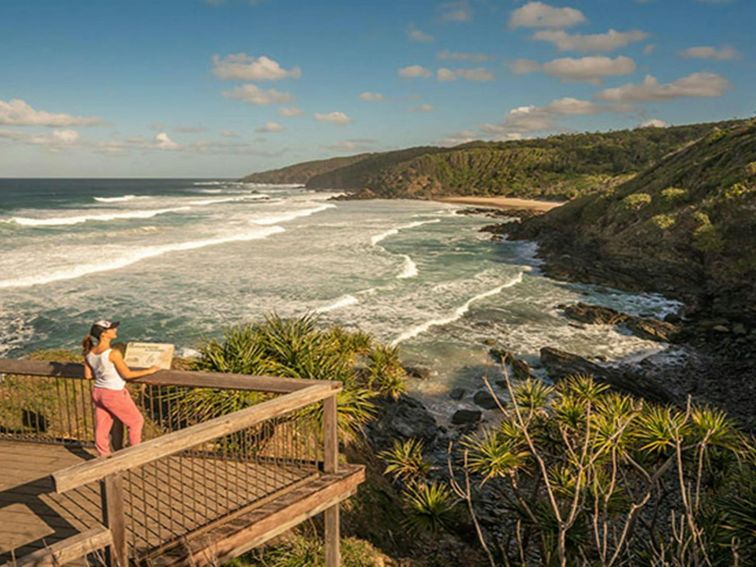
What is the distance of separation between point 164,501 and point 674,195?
40047 mm

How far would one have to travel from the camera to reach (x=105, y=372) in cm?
646

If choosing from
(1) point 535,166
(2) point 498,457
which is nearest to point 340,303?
(2) point 498,457

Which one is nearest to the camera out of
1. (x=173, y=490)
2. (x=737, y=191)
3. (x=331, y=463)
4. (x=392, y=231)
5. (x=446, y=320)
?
(x=173, y=490)

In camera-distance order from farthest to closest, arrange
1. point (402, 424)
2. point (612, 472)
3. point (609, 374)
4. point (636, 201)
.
→ point (636, 201), point (609, 374), point (402, 424), point (612, 472)

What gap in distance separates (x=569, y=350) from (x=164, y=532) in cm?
1745

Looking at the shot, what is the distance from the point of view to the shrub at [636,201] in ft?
130

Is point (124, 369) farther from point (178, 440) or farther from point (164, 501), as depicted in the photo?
point (178, 440)

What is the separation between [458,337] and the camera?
21672 millimetres

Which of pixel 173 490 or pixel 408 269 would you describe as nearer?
pixel 173 490

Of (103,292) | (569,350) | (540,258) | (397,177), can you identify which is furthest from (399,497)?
(397,177)

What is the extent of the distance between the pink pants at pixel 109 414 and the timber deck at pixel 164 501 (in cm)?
52

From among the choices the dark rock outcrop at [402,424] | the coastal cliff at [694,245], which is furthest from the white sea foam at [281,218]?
the dark rock outcrop at [402,424]

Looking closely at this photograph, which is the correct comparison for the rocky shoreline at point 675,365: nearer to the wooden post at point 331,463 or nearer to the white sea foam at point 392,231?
the wooden post at point 331,463

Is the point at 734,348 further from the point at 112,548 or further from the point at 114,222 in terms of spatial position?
the point at 114,222
